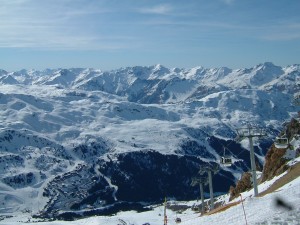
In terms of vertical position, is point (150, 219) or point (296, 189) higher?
point (296, 189)

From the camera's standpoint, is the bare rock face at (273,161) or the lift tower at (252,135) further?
the bare rock face at (273,161)

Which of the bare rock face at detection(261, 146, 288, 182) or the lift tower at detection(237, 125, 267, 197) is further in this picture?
the bare rock face at detection(261, 146, 288, 182)

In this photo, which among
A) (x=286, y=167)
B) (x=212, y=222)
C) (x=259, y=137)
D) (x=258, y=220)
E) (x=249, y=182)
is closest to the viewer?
(x=258, y=220)

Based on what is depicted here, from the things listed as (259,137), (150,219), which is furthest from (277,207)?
(150,219)

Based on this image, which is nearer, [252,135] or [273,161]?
[252,135]

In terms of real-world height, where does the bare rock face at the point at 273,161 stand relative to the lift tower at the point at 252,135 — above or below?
below

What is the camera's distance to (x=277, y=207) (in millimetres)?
32281

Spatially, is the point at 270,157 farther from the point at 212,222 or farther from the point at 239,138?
the point at 212,222

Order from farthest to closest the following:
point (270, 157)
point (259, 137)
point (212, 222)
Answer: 1. point (270, 157)
2. point (259, 137)
3. point (212, 222)

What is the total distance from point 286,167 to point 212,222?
53.4 metres

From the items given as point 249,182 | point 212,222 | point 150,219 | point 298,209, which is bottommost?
point 150,219

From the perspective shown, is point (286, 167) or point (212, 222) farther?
point (286, 167)

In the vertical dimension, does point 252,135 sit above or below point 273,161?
above

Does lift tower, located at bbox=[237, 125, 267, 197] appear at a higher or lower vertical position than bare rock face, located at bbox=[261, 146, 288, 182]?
higher
